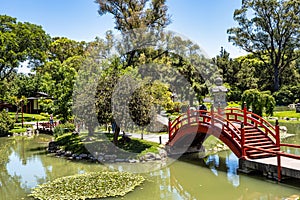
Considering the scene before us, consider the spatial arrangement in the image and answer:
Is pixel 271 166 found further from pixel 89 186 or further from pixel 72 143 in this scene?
pixel 72 143

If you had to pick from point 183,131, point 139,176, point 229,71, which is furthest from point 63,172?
point 229,71

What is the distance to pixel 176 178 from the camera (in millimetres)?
12062

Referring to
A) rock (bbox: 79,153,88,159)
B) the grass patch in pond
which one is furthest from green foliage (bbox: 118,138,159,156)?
the grass patch in pond

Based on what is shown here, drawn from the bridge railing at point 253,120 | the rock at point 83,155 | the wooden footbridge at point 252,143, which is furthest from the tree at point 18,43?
the bridge railing at point 253,120

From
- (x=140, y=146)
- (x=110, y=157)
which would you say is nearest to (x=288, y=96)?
(x=140, y=146)

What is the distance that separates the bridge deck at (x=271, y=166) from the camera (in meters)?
9.78

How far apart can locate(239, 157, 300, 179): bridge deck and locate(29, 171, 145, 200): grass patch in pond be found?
360 centimetres

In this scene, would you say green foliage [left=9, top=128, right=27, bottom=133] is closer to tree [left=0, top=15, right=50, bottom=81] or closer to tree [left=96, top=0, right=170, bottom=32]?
tree [left=0, top=15, right=50, bottom=81]

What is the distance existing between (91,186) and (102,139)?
274 inches

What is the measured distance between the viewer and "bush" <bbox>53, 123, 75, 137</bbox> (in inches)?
826

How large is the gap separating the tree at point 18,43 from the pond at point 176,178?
17.9m

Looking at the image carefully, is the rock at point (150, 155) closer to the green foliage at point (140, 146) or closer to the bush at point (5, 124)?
the green foliage at point (140, 146)

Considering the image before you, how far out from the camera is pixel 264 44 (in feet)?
127

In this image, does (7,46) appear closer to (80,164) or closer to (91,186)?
(80,164)
